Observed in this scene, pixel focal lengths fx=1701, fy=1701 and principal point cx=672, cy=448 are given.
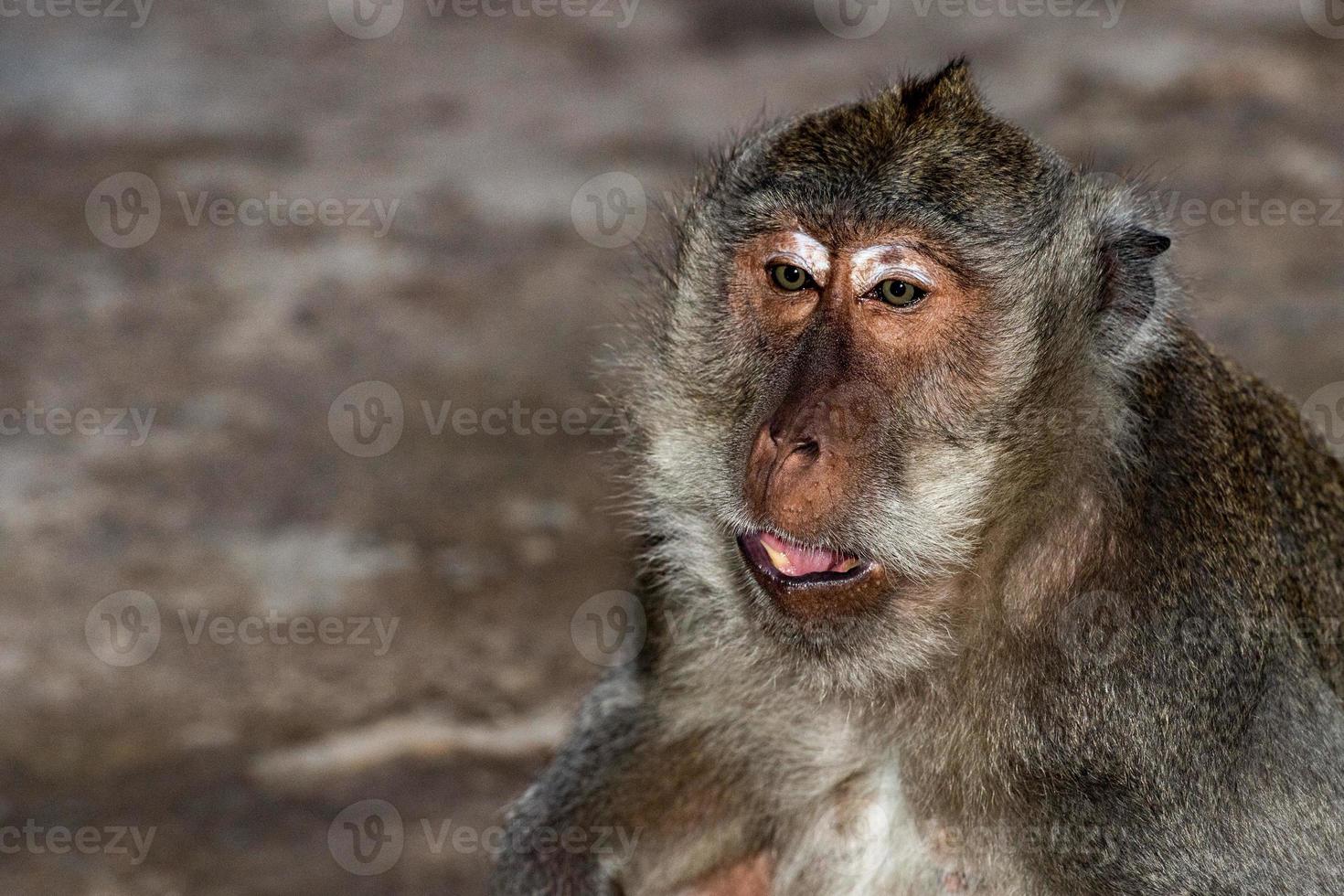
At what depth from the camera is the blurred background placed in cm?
648

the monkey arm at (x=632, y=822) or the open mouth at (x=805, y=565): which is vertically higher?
the open mouth at (x=805, y=565)

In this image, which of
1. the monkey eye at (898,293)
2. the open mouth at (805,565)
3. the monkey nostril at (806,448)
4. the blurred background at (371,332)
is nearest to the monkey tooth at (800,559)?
the open mouth at (805,565)

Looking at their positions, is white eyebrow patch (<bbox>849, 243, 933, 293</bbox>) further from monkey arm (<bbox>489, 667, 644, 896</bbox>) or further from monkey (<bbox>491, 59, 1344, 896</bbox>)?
monkey arm (<bbox>489, 667, 644, 896</bbox>)

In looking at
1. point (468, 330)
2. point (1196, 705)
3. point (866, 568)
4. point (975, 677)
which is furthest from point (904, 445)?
point (468, 330)

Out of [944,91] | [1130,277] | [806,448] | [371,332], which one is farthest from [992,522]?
[371,332]

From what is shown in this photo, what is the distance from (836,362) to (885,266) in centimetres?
28

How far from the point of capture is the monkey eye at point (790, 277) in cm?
411

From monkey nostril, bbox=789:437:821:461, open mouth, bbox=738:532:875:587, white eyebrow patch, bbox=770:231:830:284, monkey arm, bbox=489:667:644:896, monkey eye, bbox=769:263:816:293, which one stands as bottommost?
monkey arm, bbox=489:667:644:896

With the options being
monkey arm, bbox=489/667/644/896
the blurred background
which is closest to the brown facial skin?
the blurred background

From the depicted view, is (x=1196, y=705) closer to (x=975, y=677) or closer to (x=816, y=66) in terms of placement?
(x=975, y=677)

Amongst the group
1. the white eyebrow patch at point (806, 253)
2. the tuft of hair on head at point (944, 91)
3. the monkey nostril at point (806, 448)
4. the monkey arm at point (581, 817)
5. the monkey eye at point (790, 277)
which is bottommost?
the monkey arm at point (581, 817)

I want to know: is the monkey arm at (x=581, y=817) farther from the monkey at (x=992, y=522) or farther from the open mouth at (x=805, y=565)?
the open mouth at (x=805, y=565)

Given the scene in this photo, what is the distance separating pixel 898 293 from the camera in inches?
157

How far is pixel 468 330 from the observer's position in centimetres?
912
